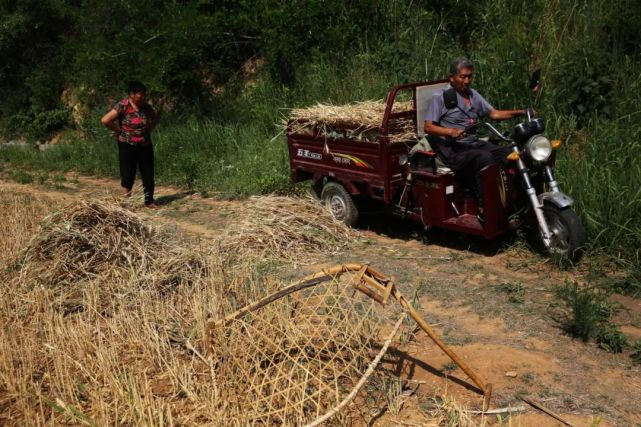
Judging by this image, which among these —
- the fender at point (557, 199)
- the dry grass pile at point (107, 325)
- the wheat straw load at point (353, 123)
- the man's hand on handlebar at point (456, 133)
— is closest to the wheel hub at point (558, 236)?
the fender at point (557, 199)

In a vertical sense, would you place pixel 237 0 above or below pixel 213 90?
above

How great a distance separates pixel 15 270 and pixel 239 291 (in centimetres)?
221

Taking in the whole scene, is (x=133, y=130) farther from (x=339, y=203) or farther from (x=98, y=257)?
(x=98, y=257)

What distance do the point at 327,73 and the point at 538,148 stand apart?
20.3 ft

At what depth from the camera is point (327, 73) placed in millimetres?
11367

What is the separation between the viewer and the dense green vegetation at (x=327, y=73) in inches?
280

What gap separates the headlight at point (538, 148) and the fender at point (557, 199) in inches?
12.5

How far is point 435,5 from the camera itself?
38.4 feet

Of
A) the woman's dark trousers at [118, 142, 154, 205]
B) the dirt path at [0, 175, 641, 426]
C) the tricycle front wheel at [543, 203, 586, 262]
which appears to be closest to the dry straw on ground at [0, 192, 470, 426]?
the dirt path at [0, 175, 641, 426]

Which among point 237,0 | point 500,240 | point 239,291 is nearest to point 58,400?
point 239,291

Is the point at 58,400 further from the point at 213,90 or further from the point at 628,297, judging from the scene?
the point at 213,90

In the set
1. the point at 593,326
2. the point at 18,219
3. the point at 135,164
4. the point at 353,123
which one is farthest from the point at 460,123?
the point at 18,219

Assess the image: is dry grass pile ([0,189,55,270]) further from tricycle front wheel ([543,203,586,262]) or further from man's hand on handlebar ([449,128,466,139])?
tricycle front wheel ([543,203,586,262])

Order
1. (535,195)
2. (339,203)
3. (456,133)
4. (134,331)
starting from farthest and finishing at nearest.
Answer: (339,203) → (456,133) → (535,195) → (134,331)
